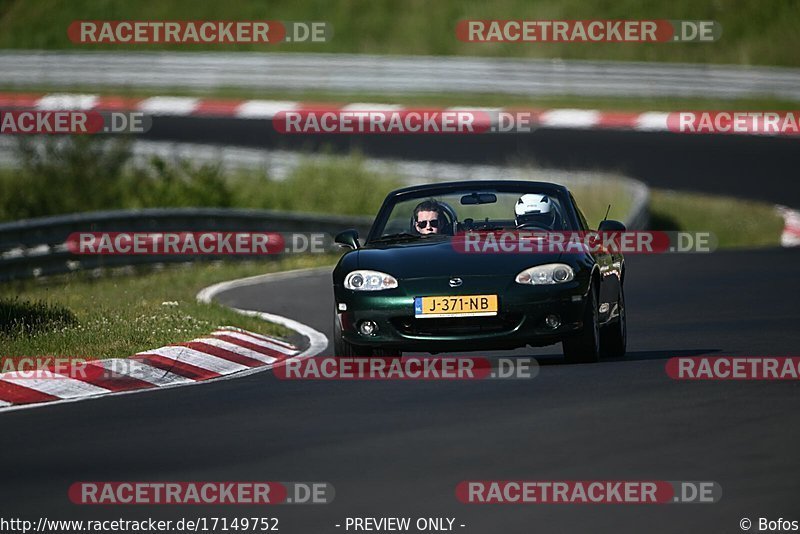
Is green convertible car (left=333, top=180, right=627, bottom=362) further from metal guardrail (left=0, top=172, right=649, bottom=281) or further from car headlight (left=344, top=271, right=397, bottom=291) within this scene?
metal guardrail (left=0, top=172, right=649, bottom=281)

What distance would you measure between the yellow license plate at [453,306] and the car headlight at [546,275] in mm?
253

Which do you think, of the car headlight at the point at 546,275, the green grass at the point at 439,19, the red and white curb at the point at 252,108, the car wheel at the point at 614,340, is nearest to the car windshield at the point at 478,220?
the car wheel at the point at 614,340

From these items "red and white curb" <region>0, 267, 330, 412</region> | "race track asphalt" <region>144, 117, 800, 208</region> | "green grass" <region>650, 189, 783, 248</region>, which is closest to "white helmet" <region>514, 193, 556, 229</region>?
"red and white curb" <region>0, 267, 330, 412</region>

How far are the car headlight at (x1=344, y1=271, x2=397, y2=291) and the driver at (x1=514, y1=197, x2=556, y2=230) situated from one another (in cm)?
145

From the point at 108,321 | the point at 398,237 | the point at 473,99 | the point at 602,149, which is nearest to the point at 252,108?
the point at 473,99

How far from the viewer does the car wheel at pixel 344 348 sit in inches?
475

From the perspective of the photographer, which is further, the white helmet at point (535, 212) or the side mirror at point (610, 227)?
the white helmet at point (535, 212)

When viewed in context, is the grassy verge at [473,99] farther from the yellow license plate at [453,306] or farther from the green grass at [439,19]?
the yellow license plate at [453,306]

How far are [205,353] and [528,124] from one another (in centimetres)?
2786

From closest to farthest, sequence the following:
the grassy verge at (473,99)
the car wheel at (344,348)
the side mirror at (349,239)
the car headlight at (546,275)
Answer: the car headlight at (546,275), the car wheel at (344,348), the side mirror at (349,239), the grassy verge at (473,99)

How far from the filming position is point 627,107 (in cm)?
4269

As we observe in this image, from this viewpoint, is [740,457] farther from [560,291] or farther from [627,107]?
[627,107]

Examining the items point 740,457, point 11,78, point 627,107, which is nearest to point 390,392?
point 740,457

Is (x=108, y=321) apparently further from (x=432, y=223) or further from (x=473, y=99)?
(x=473, y=99)
